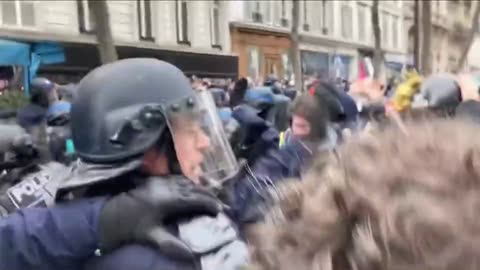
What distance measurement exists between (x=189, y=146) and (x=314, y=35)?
36999mm

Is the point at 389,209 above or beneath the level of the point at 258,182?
above

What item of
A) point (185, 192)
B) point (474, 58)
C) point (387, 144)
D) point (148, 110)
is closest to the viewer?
point (387, 144)

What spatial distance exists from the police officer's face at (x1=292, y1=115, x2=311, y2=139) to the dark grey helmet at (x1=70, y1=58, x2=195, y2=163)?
8.31 feet

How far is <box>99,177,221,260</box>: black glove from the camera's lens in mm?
2271

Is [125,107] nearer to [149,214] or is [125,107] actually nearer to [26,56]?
[149,214]

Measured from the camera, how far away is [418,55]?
31.7 metres

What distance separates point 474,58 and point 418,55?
50.4 ft

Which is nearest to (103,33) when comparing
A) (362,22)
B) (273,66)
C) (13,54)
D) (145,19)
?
(13,54)

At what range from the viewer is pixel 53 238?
7.70 ft

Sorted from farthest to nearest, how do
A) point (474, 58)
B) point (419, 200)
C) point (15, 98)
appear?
point (474, 58)
point (15, 98)
point (419, 200)

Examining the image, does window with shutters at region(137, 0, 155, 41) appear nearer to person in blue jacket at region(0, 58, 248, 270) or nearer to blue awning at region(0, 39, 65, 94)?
blue awning at region(0, 39, 65, 94)

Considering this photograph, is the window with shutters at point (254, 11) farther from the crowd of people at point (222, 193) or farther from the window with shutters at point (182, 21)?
the crowd of people at point (222, 193)

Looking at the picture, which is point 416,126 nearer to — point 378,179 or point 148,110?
point 378,179

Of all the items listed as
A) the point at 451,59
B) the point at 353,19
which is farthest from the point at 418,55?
the point at 451,59
